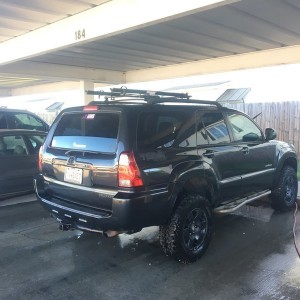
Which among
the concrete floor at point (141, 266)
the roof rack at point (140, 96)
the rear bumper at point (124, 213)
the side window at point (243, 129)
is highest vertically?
the roof rack at point (140, 96)

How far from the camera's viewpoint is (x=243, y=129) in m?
5.42

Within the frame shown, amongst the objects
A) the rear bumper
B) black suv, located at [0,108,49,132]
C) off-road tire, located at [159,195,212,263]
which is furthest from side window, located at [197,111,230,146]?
black suv, located at [0,108,49,132]

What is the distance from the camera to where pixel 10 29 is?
7941 mm

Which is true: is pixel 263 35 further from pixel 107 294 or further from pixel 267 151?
pixel 107 294

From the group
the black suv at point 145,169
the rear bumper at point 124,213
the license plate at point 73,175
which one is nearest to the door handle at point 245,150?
the black suv at point 145,169

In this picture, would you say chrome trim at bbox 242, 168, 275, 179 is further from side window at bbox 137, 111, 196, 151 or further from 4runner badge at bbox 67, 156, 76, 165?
4runner badge at bbox 67, 156, 76, 165

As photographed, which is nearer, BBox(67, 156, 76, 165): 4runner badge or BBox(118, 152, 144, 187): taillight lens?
BBox(118, 152, 144, 187): taillight lens

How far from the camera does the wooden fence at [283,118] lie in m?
11.8

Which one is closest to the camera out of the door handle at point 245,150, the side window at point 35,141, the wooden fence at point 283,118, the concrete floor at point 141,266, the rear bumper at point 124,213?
the concrete floor at point 141,266

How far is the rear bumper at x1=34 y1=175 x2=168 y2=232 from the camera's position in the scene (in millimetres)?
3600

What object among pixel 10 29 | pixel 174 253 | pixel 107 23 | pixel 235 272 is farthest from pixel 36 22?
pixel 235 272

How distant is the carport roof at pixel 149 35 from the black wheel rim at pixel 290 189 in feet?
9.75

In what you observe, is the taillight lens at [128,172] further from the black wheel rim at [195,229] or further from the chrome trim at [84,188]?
the black wheel rim at [195,229]

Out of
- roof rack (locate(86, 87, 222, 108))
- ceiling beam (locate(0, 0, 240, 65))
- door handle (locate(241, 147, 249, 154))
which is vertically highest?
ceiling beam (locate(0, 0, 240, 65))
